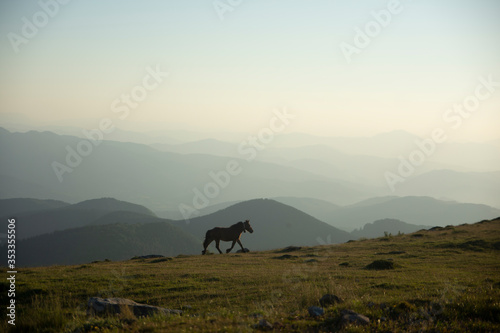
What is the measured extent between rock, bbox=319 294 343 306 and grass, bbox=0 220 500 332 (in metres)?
0.26

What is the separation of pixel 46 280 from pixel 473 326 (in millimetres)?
17765

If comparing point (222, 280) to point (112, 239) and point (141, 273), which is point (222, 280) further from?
point (112, 239)

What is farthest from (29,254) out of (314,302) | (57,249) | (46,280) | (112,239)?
(314,302)

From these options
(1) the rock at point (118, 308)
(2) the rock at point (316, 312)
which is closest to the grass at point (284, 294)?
(2) the rock at point (316, 312)

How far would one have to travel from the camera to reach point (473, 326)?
10.3 meters

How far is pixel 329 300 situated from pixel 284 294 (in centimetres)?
285

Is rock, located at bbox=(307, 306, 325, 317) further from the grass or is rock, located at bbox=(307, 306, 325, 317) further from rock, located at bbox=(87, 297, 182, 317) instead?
rock, located at bbox=(87, 297, 182, 317)

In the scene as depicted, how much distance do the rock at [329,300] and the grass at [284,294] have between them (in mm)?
265

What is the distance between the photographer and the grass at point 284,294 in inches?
412

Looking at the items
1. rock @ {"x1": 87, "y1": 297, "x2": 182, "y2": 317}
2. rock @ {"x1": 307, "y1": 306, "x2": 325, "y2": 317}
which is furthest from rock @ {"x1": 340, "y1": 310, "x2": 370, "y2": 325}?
rock @ {"x1": 87, "y1": 297, "x2": 182, "y2": 317}

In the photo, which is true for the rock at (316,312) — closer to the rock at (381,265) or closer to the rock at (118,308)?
the rock at (118,308)

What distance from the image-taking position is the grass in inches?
412

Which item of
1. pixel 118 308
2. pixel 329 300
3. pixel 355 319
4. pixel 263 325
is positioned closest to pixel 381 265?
pixel 329 300

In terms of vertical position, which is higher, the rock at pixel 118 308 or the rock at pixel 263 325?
the rock at pixel 118 308
